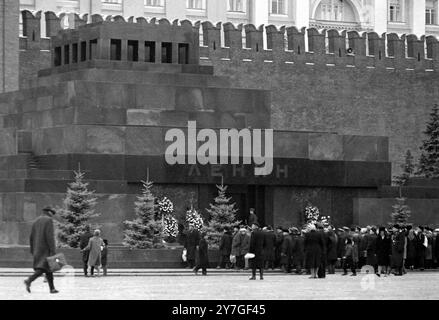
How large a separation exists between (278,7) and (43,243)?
57495mm

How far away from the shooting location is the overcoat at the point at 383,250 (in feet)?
87.2

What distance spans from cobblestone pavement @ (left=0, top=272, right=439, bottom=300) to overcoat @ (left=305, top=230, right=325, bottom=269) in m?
0.35

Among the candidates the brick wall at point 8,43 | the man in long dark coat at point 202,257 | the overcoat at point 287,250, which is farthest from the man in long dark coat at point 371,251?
the brick wall at point 8,43

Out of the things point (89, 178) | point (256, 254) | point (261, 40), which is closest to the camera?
point (256, 254)

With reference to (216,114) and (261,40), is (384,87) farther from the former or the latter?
(216,114)

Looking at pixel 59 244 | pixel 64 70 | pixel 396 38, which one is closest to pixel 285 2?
pixel 396 38

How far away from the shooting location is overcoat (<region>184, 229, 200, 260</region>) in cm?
2630

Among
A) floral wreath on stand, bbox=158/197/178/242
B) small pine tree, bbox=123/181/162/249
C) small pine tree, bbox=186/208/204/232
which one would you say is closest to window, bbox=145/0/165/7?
floral wreath on stand, bbox=158/197/178/242

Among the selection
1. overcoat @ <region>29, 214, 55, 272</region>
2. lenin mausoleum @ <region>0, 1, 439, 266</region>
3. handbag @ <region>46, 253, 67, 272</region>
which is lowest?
handbag @ <region>46, 253, 67, 272</region>

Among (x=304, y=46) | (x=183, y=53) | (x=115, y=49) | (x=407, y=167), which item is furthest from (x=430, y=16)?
(x=115, y=49)

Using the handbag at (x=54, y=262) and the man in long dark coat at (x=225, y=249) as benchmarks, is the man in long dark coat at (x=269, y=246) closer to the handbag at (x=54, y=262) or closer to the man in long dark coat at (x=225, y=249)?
the man in long dark coat at (x=225, y=249)

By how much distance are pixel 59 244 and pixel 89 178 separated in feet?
9.80

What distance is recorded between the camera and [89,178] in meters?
29.7

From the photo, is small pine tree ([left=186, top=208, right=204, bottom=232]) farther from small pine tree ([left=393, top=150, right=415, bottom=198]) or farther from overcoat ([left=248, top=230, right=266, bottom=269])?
small pine tree ([left=393, top=150, right=415, bottom=198])
